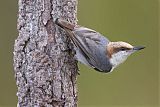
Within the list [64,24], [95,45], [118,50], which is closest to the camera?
[64,24]

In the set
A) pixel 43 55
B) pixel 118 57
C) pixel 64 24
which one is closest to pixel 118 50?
pixel 118 57

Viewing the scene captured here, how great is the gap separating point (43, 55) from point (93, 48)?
439 millimetres

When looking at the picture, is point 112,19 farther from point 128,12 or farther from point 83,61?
point 83,61

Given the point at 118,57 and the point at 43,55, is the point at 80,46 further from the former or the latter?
the point at 118,57

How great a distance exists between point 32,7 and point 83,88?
12.2ft

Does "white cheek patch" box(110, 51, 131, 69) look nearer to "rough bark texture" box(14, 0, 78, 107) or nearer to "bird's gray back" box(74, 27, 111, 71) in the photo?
"bird's gray back" box(74, 27, 111, 71)

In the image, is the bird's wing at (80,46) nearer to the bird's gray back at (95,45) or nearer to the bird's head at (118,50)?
the bird's gray back at (95,45)

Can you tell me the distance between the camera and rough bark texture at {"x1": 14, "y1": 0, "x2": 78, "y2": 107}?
16.0ft

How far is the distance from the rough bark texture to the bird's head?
16.0 inches

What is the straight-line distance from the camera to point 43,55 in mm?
4879

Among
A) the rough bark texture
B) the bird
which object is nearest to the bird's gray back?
the bird

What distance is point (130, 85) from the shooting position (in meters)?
8.66

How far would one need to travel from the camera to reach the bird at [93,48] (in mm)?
4875

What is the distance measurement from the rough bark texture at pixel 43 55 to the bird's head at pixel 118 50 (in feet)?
1.33
